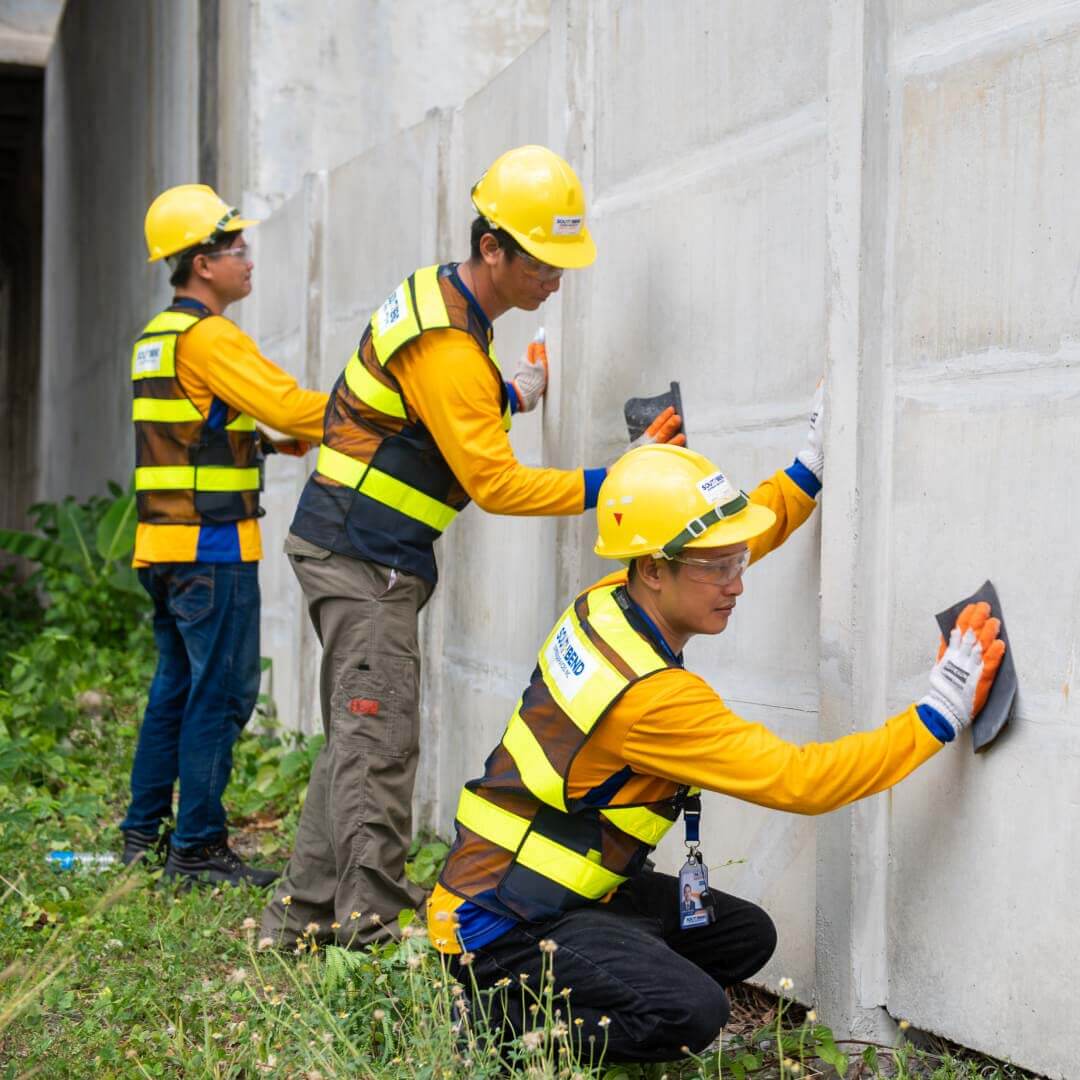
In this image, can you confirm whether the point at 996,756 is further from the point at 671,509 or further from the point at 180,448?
the point at 180,448

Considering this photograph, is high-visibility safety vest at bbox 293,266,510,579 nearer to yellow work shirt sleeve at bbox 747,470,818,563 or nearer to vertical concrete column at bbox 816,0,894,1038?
yellow work shirt sleeve at bbox 747,470,818,563

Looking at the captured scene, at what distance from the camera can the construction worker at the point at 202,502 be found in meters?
5.46

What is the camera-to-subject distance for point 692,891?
355 cm

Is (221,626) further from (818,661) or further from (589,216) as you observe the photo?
(818,661)

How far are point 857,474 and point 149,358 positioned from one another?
2994mm

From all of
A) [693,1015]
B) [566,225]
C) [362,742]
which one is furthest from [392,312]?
[693,1015]

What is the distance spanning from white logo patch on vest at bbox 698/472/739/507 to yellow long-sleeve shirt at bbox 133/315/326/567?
2.15 metres

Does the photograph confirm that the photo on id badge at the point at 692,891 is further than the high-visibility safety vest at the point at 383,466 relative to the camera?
No

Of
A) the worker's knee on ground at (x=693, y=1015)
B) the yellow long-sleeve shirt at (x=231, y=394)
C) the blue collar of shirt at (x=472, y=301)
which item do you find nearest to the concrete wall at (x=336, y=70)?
the yellow long-sleeve shirt at (x=231, y=394)

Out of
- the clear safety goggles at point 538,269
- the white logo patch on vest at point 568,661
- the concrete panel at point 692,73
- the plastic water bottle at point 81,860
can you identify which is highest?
the concrete panel at point 692,73

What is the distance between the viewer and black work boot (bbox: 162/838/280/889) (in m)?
5.44

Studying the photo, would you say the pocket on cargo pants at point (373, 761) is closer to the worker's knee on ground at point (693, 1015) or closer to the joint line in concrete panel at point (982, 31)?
the worker's knee on ground at point (693, 1015)

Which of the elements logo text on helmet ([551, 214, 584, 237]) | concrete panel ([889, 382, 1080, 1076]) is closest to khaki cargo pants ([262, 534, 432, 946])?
logo text on helmet ([551, 214, 584, 237])

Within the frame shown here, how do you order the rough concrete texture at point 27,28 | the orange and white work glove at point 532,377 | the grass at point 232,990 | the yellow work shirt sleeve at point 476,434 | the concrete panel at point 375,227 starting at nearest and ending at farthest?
the grass at point 232,990 < the yellow work shirt sleeve at point 476,434 < the orange and white work glove at point 532,377 < the concrete panel at point 375,227 < the rough concrete texture at point 27,28
